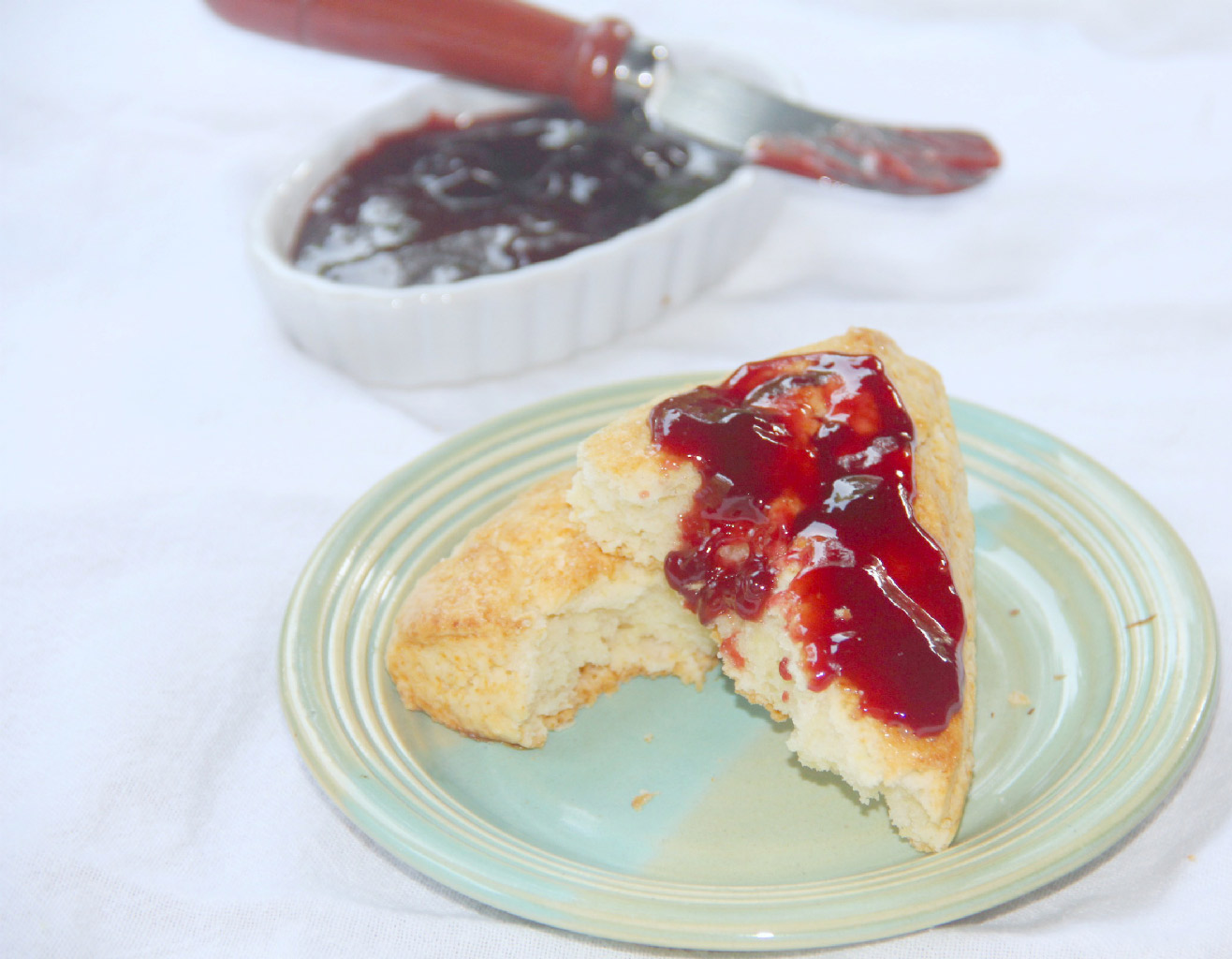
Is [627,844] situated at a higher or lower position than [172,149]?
higher

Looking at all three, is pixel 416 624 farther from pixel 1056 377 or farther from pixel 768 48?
pixel 768 48

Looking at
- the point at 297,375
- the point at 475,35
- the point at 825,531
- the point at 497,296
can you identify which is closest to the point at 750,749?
the point at 825,531

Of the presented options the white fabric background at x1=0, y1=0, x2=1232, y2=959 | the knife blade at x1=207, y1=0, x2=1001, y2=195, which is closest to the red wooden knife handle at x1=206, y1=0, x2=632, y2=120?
the knife blade at x1=207, y1=0, x2=1001, y2=195

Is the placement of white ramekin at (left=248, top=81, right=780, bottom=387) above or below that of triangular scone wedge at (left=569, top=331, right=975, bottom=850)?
below

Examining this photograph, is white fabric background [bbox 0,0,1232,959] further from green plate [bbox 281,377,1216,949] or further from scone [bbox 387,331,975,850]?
scone [bbox 387,331,975,850]

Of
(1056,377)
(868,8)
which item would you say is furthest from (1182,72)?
(1056,377)

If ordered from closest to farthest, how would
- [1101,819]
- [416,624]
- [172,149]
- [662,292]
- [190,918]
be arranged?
[1101,819], [190,918], [416,624], [662,292], [172,149]

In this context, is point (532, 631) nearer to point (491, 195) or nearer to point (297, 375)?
point (297, 375)
